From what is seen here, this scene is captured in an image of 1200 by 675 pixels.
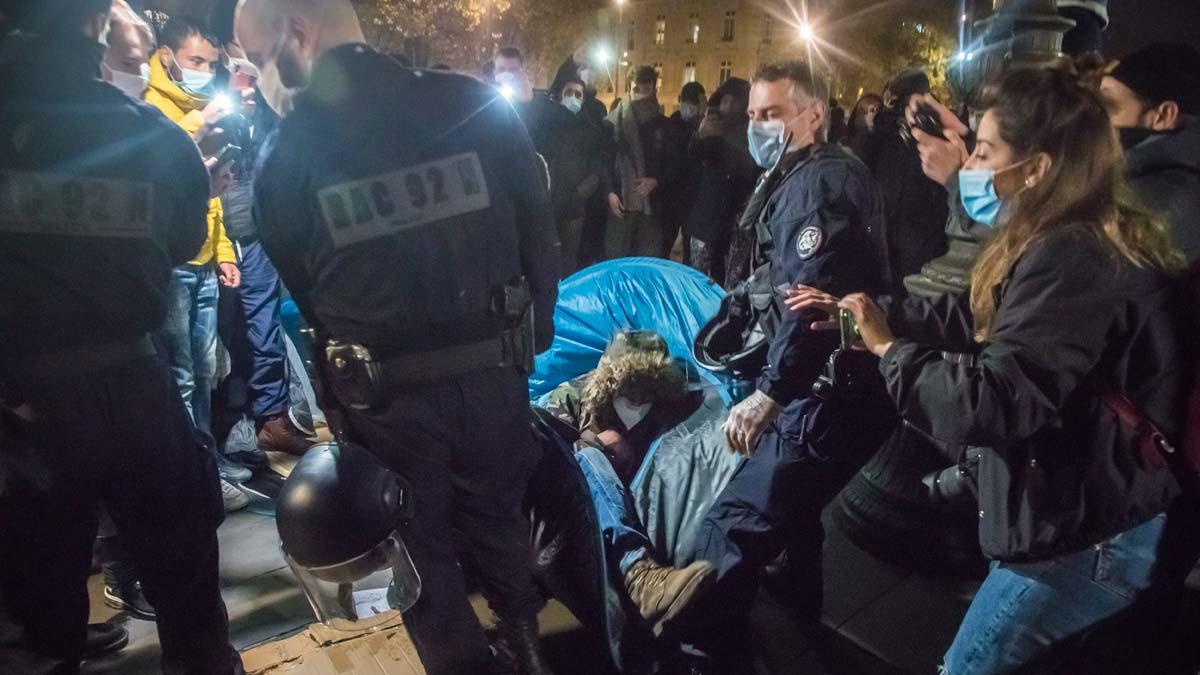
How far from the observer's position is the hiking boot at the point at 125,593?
2762 mm

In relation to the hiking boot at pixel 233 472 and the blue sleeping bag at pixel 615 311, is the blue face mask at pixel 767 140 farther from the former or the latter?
the hiking boot at pixel 233 472

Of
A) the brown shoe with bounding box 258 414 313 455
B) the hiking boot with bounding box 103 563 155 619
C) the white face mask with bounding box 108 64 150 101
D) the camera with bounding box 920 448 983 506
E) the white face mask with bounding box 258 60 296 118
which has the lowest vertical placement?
the brown shoe with bounding box 258 414 313 455

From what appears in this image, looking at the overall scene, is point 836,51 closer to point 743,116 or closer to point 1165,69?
point 743,116

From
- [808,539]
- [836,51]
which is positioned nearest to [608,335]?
[808,539]

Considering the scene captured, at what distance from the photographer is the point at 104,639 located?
257 centimetres

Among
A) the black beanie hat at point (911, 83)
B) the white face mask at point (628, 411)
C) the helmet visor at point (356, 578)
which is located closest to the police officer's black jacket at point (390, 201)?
the helmet visor at point (356, 578)

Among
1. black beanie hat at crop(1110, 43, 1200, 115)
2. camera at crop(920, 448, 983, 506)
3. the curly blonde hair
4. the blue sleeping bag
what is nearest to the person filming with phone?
camera at crop(920, 448, 983, 506)

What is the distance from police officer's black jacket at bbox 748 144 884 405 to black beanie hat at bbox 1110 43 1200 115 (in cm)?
75

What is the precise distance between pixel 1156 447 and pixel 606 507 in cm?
180

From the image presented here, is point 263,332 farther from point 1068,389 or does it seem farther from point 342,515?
point 1068,389

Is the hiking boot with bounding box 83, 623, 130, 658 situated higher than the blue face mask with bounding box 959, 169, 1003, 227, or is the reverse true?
the blue face mask with bounding box 959, 169, 1003, 227

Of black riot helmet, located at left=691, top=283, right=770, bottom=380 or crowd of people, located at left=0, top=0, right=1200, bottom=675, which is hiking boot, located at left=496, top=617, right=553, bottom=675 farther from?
→ black riot helmet, located at left=691, top=283, right=770, bottom=380

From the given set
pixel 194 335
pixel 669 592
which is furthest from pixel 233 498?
pixel 669 592

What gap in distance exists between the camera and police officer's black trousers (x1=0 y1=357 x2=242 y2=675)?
1.94 metres
